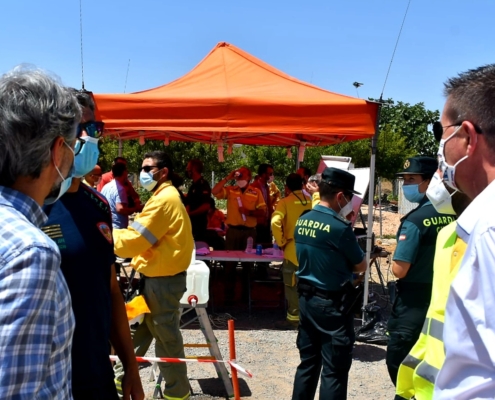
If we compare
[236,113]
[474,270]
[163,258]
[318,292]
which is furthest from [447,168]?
[236,113]

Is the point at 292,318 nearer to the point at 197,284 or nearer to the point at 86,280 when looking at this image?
the point at 197,284

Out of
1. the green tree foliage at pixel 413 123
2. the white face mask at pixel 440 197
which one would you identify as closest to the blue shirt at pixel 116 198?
the white face mask at pixel 440 197

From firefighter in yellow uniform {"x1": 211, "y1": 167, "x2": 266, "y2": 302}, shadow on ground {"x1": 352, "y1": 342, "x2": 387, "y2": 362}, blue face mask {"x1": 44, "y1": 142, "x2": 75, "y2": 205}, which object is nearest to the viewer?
blue face mask {"x1": 44, "y1": 142, "x2": 75, "y2": 205}

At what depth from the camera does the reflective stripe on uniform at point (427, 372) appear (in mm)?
2121

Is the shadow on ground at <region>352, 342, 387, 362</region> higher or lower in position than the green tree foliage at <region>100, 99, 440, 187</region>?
lower

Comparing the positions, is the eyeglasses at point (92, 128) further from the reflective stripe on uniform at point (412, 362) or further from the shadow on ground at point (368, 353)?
the shadow on ground at point (368, 353)

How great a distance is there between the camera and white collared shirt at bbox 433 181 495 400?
1129 mm

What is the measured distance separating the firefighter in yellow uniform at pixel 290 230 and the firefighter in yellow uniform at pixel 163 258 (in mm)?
2947

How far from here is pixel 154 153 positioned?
453 centimetres

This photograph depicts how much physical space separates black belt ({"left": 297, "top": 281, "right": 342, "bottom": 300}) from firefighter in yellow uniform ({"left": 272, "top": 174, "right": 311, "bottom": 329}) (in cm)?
305

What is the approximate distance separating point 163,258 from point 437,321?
2453 mm

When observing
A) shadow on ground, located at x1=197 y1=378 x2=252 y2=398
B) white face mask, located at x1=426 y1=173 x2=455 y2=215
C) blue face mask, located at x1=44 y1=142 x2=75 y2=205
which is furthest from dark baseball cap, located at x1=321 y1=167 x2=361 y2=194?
blue face mask, located at x1=44 y1=142 x2=75 y2=205

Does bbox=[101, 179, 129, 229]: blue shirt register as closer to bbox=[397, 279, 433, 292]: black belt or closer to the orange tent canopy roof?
the orange tent canopy roof

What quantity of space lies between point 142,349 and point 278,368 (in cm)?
174
